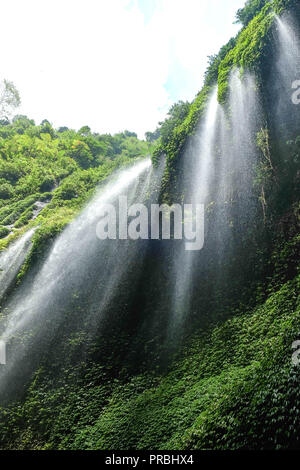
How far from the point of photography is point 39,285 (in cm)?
1567

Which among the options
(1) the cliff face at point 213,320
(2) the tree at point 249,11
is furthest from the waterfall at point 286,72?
(2) the tree at point 249,11

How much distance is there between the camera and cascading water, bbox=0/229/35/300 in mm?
16828

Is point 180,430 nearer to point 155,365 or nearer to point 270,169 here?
point 155,365

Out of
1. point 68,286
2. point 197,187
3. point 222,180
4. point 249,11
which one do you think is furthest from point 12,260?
point 249,11

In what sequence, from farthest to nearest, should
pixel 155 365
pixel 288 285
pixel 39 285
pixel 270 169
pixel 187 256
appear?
pixel 39 285
pixel 187 256
pixel 270 169
pixel 155 365
pixel 288 285

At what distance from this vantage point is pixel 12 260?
18.5m

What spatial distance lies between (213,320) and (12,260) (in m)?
14.9

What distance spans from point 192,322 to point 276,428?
227 inches

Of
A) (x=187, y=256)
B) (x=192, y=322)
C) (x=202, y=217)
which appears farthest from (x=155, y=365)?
(x=202, y=217)

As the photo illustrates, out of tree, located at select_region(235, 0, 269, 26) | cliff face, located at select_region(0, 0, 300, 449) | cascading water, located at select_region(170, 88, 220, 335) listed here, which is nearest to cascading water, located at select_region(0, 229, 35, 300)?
cliff face, located at select_region(0, 0, 300, 449)

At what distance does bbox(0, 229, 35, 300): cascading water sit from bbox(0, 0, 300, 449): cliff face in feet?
16.5

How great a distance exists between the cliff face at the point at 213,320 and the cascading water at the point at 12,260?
16.5 feet

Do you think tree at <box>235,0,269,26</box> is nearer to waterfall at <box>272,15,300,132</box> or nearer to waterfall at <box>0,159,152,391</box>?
waterfall at <box>272,15,300,132</box>

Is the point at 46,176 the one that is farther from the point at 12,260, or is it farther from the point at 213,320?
the point at 213,320
